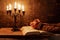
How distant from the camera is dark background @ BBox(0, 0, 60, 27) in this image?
2.93 meters

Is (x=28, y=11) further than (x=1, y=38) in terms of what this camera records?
Yes

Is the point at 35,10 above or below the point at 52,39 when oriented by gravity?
above

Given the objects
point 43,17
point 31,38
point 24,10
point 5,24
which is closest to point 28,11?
point 24,10

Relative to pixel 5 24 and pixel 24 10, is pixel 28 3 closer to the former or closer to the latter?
pixel 24 10

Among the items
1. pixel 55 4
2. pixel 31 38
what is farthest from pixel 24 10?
pixel 31 38

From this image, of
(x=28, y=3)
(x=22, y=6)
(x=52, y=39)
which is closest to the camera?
(x=52, y=39)

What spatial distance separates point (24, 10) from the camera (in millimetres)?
2898

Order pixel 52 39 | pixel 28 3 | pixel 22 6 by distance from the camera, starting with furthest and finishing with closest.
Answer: pixel 28 3, pixel 22 6, pixel 52 39

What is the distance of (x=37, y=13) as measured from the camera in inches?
117

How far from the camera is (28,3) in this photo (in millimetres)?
2928

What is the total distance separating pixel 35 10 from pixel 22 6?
0.32 meters

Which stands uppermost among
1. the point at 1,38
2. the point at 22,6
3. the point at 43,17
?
the point at 22,6

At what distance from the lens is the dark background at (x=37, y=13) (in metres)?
2.93

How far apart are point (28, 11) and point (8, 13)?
1.18 feet
